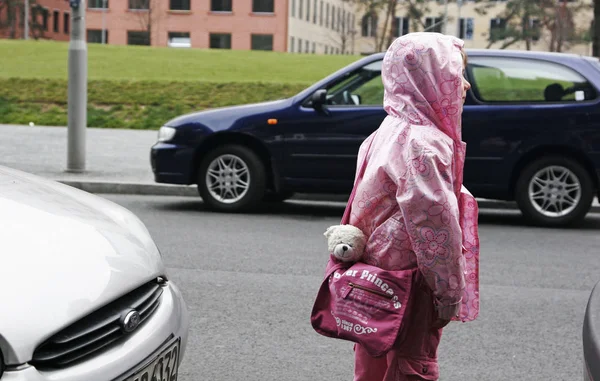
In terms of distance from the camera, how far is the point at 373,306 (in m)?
3.03

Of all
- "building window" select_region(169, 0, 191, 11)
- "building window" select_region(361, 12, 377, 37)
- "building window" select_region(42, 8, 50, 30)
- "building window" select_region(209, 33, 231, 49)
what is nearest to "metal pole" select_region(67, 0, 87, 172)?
"building window" select_region(169, 0, 191, 11)

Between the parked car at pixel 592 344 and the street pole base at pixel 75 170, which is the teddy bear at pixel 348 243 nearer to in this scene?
the parked car at pixel 592 344

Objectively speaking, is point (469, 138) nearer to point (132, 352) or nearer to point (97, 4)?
point (132, 352)

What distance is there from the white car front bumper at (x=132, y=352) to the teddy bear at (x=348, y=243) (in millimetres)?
651

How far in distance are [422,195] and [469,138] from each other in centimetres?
677

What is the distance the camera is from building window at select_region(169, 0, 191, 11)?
6406 centimetres

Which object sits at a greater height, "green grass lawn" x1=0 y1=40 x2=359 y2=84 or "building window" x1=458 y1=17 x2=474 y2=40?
"building window" x1=458 y1=17 x2=474 y2=40

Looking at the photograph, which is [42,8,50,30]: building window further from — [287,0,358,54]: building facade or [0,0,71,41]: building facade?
[287,0,358,54]: building facade

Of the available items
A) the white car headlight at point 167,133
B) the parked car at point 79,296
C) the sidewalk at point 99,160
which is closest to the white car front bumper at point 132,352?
the parked car at point 79,296

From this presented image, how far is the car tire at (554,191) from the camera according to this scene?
378 inches

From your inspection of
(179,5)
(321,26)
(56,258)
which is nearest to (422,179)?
(56,258)

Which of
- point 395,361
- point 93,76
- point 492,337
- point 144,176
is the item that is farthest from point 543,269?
point 93,76

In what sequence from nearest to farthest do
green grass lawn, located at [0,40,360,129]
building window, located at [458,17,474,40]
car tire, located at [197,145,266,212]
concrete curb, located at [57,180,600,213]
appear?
car tire, located at [197,145,266,212] < concrete curb, located at [57,180,600,213] < green grass lawn, located at [0,40,360,129] < building window, located at [458,17,474,40]

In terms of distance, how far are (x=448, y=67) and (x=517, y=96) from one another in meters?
6.81
